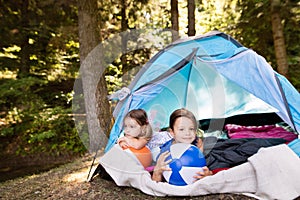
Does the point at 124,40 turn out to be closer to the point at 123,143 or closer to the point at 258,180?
the point at 123,143

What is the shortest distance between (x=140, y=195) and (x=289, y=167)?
1161 mm

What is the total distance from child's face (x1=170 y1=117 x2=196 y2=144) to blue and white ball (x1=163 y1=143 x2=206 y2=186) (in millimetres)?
62

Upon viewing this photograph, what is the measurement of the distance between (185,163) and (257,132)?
1.77m

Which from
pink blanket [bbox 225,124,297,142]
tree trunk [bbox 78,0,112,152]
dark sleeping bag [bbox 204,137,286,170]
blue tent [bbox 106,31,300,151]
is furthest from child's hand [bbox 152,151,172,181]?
tree trunk [bbox 78,0,112,152]

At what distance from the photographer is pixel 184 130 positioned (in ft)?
8.21

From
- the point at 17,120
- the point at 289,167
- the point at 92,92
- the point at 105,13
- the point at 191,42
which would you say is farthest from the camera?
the point at 17,120

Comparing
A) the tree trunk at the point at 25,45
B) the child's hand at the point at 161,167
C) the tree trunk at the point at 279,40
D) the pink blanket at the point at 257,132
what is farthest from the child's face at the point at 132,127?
the tree trunk at the point at 25,45

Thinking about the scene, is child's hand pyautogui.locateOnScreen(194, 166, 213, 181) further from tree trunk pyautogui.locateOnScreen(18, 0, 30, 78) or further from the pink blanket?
tree trunk pyautogui.locateOnScreen(18, 0, 30, 78)

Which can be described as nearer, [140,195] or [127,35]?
[140,195]

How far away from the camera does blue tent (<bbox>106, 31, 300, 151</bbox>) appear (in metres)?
2.96

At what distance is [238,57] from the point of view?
316 centimetres

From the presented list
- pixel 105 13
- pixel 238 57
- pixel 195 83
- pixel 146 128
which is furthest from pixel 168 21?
pixel 146 128

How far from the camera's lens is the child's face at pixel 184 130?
2.49 meters

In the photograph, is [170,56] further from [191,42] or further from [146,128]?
[146,128]
